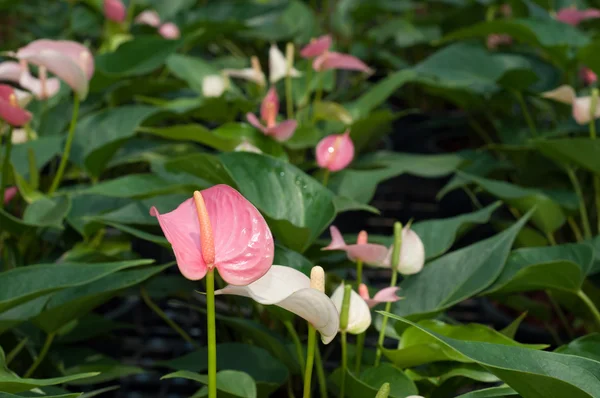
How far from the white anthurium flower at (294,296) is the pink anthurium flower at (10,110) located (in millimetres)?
325

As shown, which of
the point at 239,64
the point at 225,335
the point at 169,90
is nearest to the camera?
the point at 225,335

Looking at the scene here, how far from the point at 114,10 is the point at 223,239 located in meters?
0.90

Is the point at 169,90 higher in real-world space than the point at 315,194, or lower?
lower

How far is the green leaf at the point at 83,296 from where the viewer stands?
544 mm

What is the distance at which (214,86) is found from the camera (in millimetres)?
938

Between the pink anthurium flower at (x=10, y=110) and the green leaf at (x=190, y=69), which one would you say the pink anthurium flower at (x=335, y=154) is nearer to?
the pink anthurium flower at (x=10, y=110)

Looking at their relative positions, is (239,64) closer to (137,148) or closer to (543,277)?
(137,148)

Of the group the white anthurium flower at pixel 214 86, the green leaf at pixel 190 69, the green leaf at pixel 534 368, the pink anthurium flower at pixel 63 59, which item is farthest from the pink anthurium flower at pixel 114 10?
the green leaf at pixel 534 368

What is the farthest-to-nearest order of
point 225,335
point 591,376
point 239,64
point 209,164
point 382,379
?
point 239,64
point 225,335
point 209,164
point 382,379
point 591,376

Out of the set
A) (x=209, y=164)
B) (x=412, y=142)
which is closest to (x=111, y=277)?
(x=209, y=164)

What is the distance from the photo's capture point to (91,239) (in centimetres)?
78

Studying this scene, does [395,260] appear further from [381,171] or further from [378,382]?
[381,171]

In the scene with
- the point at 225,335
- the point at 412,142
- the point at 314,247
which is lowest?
the point at 412,142

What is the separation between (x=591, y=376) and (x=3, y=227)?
1.61 ft
